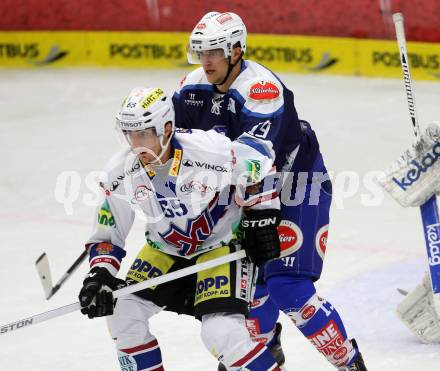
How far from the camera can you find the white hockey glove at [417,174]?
15.6ft

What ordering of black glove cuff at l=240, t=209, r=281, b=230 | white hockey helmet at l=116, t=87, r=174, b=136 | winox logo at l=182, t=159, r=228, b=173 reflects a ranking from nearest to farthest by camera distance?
white hockey helmet at l=116, t=87, r=174, b=136 → winox logo at l=182, t=159, r=228, b=173 → black glove cuff at l=240, t=209, r=281, b=230

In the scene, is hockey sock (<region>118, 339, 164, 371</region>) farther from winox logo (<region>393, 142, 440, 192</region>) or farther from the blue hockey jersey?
winox logo (<region>393, 142, 440, 192</region>)

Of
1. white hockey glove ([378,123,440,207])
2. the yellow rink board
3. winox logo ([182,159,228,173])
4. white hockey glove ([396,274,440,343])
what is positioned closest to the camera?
winox logo ([182,159,228,173])

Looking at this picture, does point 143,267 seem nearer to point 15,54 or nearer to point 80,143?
point 80,143

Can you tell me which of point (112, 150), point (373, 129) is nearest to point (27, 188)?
point (112, 150)

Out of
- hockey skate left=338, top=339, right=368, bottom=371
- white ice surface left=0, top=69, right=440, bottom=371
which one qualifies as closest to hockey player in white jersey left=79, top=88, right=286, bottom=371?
hockey skate left=338, top=339, right=368, bottom=371

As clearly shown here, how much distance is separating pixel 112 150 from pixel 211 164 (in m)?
4.62

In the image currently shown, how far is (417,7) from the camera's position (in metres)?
9.76

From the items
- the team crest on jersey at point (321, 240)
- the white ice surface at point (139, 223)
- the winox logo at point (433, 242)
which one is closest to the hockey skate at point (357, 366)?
the white ice surface at point (139, 223)

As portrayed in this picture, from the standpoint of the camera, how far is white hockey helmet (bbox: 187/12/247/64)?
A: 15.0 feet

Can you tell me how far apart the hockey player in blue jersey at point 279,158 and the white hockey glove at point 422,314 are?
1.99 ft

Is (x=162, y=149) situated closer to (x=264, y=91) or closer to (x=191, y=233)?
(x=191, y=233)

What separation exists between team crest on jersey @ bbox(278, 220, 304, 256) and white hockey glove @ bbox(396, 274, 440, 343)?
32.2 inches

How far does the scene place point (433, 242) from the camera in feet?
15.8
